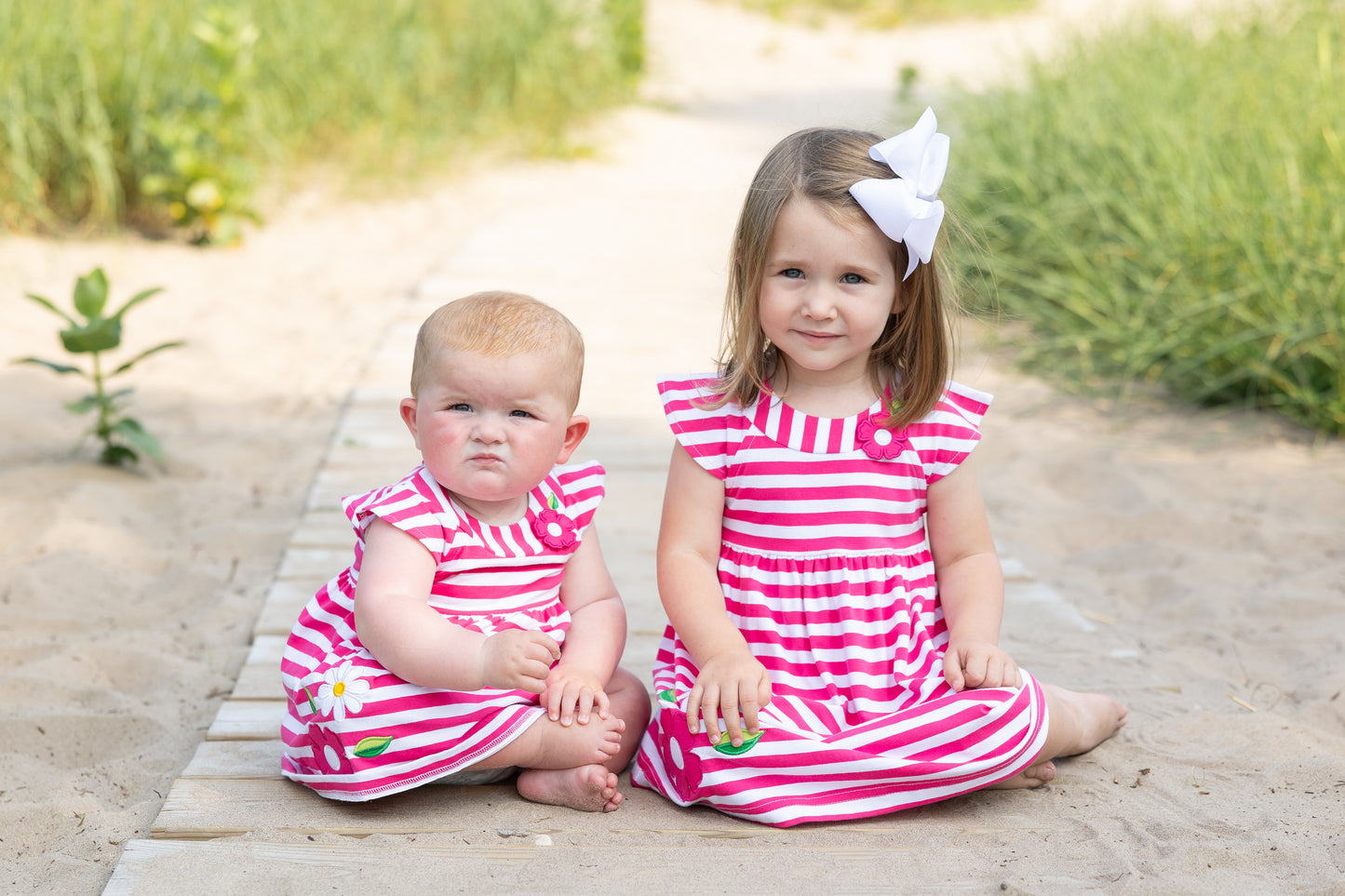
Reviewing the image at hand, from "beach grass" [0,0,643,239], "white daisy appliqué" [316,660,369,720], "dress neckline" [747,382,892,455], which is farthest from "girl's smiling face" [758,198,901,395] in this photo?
"beach grass" [0,0,643,239]

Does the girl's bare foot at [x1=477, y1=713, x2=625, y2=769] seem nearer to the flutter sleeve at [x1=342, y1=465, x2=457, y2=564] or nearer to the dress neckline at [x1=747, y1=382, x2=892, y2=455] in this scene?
the flutter sleeve at [x1=342, y1=465, x2=457, y2=564]

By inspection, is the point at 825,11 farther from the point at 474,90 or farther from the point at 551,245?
the point at 551,245

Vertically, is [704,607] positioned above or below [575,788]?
above

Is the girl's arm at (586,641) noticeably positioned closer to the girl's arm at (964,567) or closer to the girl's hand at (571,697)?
the girl's hand at (571,697)

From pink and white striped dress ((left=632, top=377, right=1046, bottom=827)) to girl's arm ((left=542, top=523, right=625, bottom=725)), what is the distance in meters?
0.12

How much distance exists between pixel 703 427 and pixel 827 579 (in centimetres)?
32

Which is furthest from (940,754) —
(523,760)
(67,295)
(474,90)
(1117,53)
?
(474,90)

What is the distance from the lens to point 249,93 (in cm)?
591

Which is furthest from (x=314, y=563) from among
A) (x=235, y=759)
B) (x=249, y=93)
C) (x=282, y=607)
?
(x=249, y=93)

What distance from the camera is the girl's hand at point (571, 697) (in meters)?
1.82

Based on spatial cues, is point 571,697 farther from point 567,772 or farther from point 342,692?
point 342,692

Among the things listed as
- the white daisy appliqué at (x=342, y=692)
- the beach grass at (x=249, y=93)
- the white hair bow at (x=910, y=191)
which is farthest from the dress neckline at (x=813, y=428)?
the beach grass at (x=249, y=93)

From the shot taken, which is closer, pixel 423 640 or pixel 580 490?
pixel 423 640

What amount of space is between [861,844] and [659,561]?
21.1 inches
